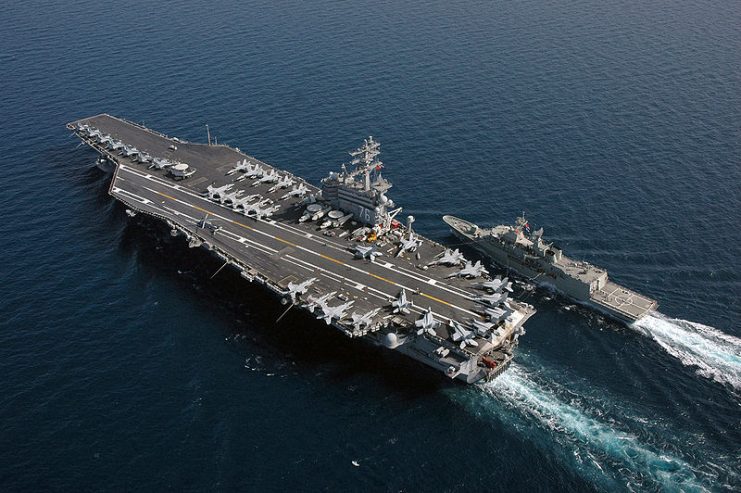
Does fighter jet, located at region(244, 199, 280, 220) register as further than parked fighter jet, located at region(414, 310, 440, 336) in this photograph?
Yes

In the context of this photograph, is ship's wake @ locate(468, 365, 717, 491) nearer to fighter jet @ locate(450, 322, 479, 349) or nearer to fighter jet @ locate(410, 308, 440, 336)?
fighter jet @ locate(450, 322, 479, 349)

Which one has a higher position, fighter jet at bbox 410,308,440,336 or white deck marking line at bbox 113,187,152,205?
white deck marking line at bbox 113,187,152,205

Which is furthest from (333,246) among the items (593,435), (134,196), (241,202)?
(593,435)

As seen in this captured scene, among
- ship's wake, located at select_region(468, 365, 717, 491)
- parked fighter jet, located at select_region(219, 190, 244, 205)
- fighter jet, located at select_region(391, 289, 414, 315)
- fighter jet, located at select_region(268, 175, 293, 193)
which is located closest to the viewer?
ship's wake, located at select_region(468, 365, 717, 491)

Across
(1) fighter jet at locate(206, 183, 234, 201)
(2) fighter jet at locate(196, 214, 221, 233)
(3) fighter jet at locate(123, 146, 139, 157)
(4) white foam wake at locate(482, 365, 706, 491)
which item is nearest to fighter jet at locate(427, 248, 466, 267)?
(4) white foam wake at locate(482, 365, 706, 491)

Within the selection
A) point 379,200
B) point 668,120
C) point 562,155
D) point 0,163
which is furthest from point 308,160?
point 668,120

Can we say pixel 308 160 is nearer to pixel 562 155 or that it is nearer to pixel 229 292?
pixel 229 292
